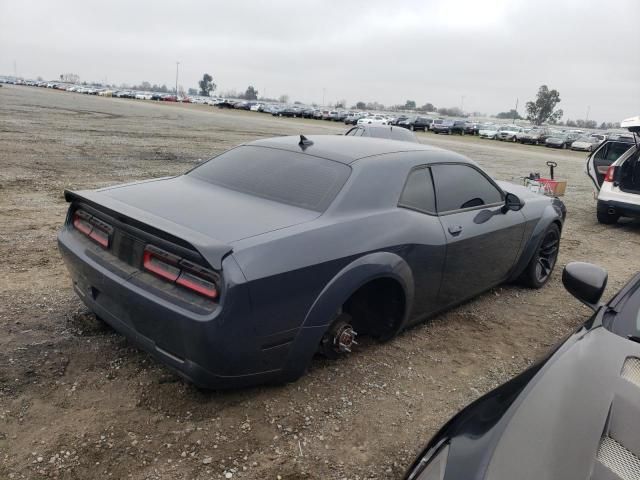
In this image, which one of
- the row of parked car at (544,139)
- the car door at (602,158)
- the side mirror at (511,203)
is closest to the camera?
the side mirror at (511,203)

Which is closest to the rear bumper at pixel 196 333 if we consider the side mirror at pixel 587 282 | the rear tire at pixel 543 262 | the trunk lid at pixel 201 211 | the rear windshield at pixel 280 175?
the trunk lid at pixel 201 211

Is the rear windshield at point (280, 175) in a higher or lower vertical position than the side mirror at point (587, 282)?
higher

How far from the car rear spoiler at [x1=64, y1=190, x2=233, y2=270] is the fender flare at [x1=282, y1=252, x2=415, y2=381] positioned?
0.65m

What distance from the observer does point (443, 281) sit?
12.5 feet

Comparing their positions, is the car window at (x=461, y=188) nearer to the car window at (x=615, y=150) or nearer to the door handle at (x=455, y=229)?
the door handle at (x=455, y=229)

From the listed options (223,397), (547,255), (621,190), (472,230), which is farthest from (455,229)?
(621,190)

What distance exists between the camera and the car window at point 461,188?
3.90 meters

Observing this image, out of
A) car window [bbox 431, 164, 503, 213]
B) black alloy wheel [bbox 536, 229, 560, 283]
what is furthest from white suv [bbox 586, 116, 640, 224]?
car window [bbox 431, 164, 503, 213]

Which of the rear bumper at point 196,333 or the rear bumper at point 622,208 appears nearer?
the rear bumper at point 196,333

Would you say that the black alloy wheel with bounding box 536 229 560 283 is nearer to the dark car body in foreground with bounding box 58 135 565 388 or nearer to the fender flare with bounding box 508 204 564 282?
the fender flare with bounding box 508 204 564 282

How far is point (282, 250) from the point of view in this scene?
2650 millimetres

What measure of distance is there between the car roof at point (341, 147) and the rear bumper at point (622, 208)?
5.91 meters

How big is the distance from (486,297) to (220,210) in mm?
3042

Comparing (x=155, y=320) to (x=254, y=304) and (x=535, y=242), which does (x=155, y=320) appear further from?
(x=535, y=242)
